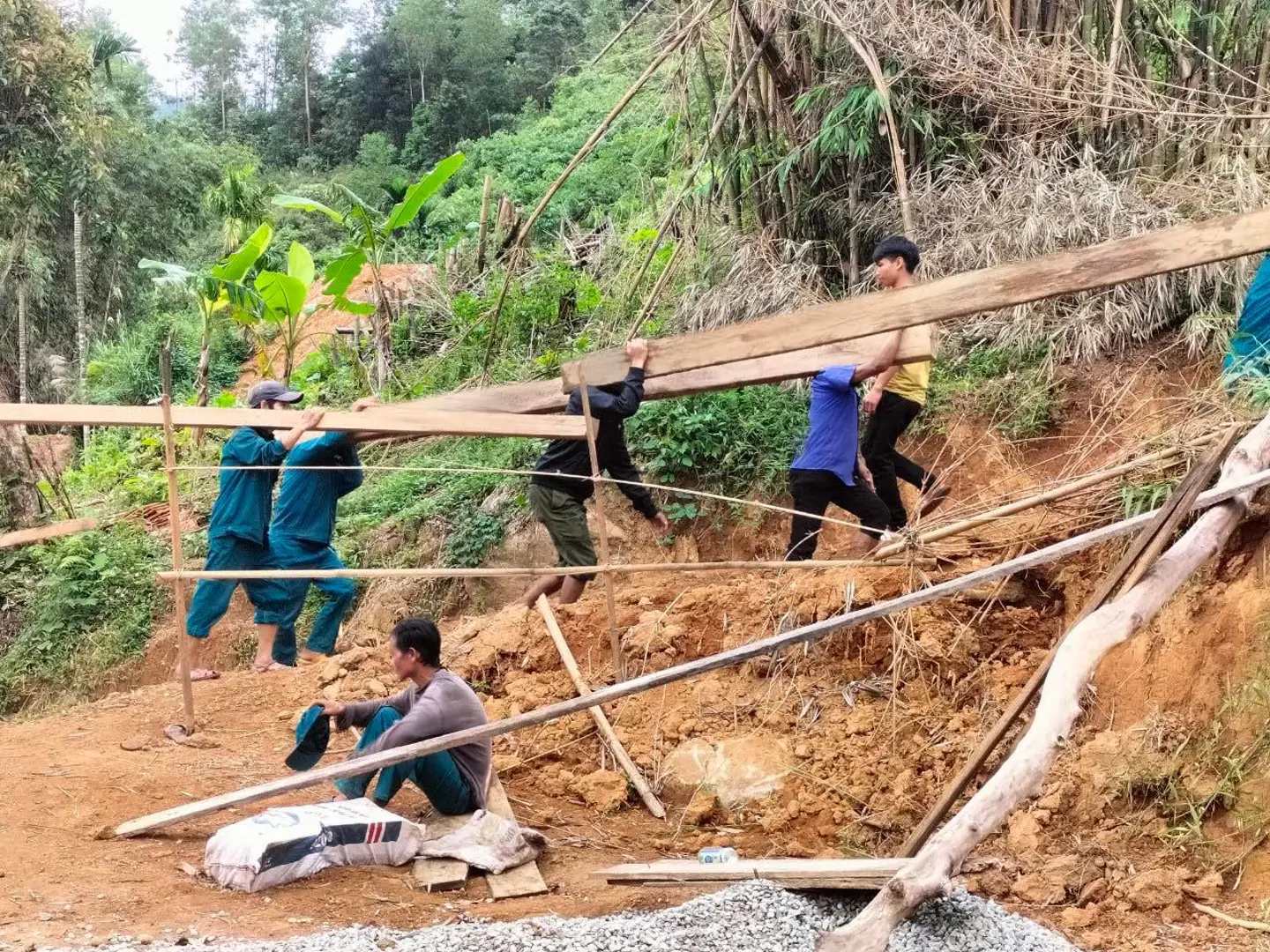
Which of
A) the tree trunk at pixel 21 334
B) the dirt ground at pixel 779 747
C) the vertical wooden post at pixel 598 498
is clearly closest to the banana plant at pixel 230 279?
the dirt ground at pixel 779 747

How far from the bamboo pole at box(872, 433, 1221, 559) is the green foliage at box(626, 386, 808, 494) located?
2454 mm

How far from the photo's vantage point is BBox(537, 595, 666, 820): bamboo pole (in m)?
4.97

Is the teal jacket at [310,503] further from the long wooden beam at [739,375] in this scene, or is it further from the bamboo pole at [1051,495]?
the bamboo pole at [1051,495]

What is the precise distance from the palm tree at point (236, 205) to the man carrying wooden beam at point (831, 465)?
46.0 ft

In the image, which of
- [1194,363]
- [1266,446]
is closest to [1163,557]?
[1266,446]

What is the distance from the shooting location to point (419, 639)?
4.16 m

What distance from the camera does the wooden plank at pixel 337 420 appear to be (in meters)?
4.63

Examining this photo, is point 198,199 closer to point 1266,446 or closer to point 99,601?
point 99,601

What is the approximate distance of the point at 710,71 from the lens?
27.7ft

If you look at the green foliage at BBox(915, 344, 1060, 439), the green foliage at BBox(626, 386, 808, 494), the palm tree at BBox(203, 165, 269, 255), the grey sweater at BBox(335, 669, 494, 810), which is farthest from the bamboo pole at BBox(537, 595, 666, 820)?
the palm tree at BBox(203, 165, 269, 255)

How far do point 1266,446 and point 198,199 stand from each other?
1886cm

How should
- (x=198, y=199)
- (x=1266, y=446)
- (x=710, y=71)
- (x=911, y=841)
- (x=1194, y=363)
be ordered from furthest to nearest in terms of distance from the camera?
1. (x=198, y=199)
2. (x=710, y=71)
3. (x=1194, y=363)
4. (x=1266, y=446)
5. (x=911, y=841)

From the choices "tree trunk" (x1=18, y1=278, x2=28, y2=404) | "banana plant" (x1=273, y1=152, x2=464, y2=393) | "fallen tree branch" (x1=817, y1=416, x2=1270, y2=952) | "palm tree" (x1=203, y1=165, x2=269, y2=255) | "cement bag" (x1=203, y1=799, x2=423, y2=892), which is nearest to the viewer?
"fallen tree branch" (x1=817, y1=416, x2=1270, y2=952)

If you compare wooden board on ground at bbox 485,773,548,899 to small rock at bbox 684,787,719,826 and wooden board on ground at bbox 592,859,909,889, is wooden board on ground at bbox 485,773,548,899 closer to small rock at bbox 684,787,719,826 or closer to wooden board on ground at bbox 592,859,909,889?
wooden board on ground at bbox 592,859,909,889
